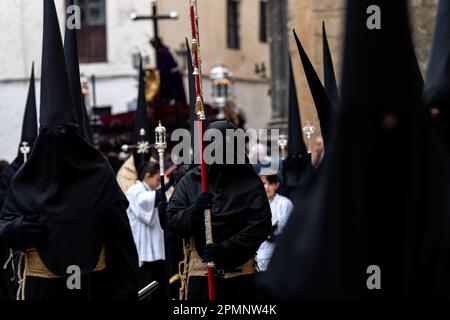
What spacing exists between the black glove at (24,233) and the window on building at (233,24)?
97.0 ft

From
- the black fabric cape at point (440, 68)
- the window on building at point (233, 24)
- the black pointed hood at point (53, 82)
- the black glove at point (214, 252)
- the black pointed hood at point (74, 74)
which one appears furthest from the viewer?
the window on building at point (233, 24)

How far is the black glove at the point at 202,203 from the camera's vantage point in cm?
768

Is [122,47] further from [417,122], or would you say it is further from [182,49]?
[417,122]

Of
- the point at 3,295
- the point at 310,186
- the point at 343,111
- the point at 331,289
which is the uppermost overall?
the point at 343,111

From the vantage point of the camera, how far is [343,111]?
3891mm

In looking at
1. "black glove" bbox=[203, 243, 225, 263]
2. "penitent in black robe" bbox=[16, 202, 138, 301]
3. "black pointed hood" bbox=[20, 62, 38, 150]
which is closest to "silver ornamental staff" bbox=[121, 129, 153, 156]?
"black pointed hood" bbox=[20, 62, 38, 150]

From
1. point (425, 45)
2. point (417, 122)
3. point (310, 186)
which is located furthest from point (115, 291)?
point (425, 45)

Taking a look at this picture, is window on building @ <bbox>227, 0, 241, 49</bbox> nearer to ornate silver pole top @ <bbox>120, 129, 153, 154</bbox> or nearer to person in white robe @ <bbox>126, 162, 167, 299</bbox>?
ornate silver pole top @ <bbox>120, 129, 153, 154</bbox>

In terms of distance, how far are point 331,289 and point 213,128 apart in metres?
4.24

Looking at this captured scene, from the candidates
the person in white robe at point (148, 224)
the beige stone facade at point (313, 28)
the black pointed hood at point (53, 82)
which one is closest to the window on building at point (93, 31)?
the beige stone facade at point (313, 28)

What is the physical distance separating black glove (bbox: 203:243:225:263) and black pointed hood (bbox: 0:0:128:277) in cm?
65

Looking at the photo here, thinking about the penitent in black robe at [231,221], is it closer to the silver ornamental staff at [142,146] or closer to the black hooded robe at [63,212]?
the black hooded robe at [63,212]

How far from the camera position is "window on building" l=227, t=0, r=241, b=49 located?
120ft

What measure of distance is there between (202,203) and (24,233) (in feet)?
3.76
